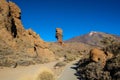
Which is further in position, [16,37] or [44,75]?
[16,37]

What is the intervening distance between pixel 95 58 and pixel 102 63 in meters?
1.27

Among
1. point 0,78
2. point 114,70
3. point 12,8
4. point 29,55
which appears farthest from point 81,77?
point 12,8

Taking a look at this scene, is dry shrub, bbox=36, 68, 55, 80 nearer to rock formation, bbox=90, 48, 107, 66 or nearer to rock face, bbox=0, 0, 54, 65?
rock formation, bbox=90, 48, 107, 66

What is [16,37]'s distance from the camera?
35719 millimetres

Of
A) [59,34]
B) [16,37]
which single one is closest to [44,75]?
[16,37]

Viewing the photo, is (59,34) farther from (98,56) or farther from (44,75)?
(44,75)

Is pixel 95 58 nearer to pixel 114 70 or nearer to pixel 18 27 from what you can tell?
pixel 114 70

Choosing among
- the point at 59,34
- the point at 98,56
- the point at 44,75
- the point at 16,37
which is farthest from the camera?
the point at 59,34

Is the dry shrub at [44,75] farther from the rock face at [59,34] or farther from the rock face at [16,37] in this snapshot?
the rock face at [59,34]

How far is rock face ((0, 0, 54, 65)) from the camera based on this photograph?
33.7 metres

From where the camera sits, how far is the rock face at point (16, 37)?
3366 cm

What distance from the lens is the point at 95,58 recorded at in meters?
18.1

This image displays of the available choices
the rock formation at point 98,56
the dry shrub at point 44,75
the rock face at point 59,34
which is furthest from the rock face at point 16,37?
the rock face at point 59,34

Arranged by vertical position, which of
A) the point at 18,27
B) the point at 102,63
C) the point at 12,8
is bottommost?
the point at 102,63
